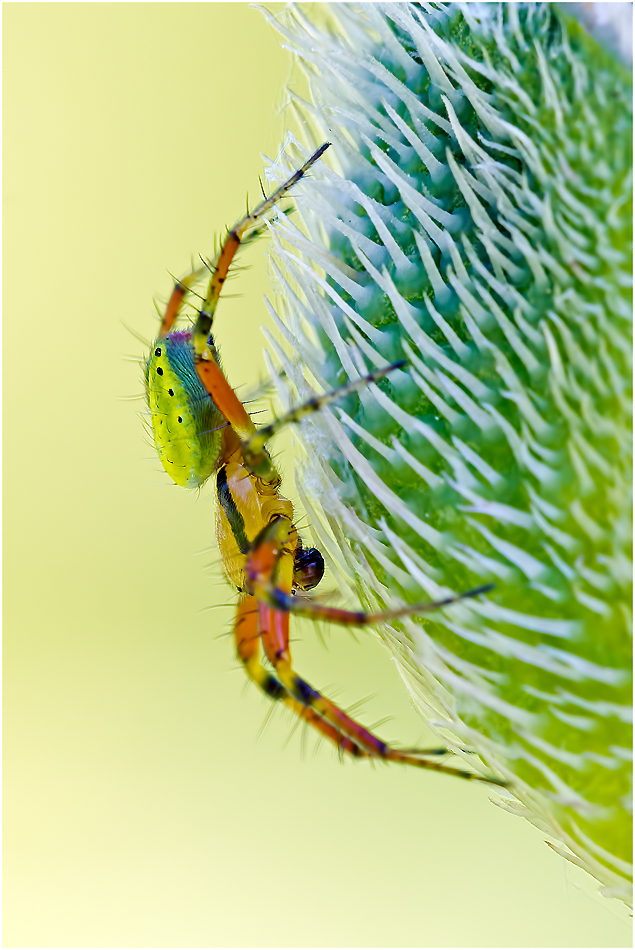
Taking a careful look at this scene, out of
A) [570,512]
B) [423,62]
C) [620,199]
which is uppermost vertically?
[423,62]

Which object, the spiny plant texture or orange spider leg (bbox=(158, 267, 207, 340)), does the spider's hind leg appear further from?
orange spider leg (bbox=(158, 267, 207, 340))

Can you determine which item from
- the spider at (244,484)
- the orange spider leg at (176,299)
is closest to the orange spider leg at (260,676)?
the spider at (244,484)

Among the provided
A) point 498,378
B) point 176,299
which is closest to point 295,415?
point 498,378

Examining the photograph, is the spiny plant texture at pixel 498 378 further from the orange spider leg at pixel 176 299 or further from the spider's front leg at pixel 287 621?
the orange spider leg at pixel 176 299

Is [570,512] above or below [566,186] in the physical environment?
below

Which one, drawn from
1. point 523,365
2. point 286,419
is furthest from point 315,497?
point 523,365

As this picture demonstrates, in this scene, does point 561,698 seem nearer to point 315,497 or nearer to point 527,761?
point 527,761

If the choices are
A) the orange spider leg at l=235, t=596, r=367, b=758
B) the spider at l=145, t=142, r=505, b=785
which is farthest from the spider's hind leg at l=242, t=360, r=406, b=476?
the orange spider leg at l=235, t=596, r=367, b=758
